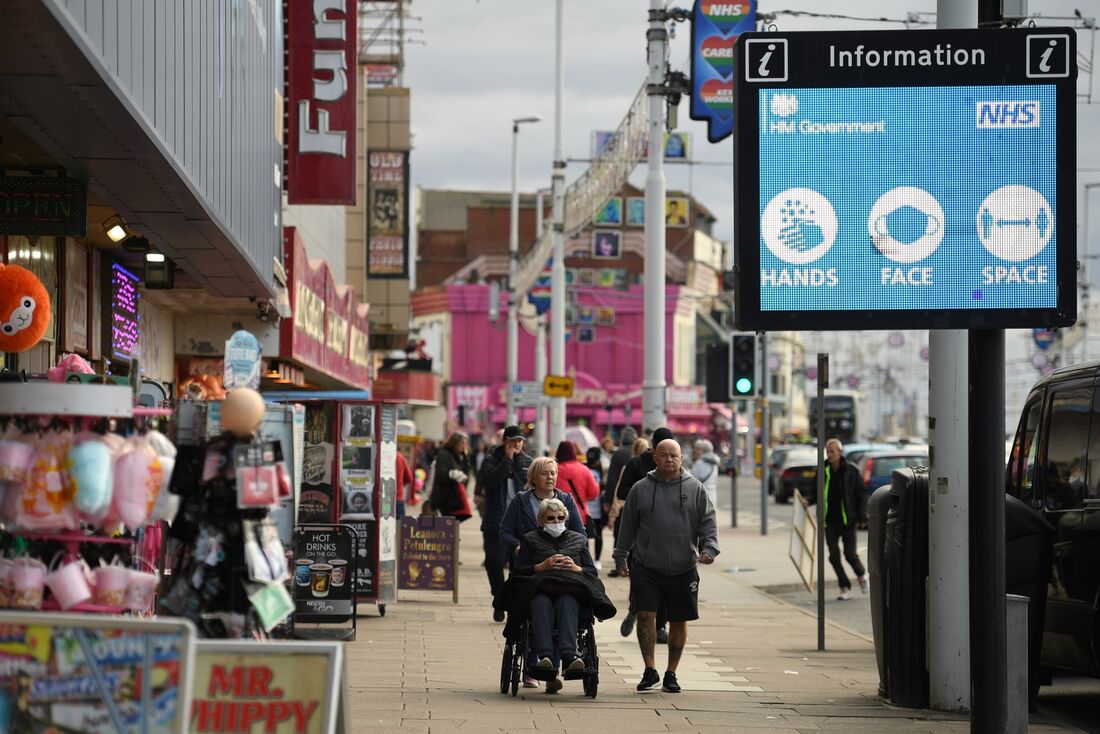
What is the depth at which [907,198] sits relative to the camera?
9008 millimetres

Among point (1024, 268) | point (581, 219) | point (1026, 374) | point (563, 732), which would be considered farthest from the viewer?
point (1026, 374)

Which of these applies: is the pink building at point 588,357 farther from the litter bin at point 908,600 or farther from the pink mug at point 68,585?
the pink mug at point 68,585

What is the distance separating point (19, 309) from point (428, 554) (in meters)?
7.45

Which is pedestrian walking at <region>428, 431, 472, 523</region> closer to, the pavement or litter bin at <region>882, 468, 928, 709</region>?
the pavement

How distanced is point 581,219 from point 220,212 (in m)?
23.1

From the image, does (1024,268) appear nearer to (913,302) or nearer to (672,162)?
(913,302)

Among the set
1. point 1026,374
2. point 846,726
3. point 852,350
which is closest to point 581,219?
point 846,726

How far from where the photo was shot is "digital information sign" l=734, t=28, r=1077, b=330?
8.88m

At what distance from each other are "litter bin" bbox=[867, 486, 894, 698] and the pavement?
0.28 metres

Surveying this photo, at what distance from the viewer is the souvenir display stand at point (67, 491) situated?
6.67m

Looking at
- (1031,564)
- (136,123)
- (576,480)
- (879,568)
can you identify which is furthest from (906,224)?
(576,480)

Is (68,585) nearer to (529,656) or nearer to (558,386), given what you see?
(529,656)

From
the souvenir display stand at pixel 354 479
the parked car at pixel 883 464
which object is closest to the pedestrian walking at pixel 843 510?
the souvenir display stand at pixel 354 479

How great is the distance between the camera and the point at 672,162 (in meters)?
29.5
